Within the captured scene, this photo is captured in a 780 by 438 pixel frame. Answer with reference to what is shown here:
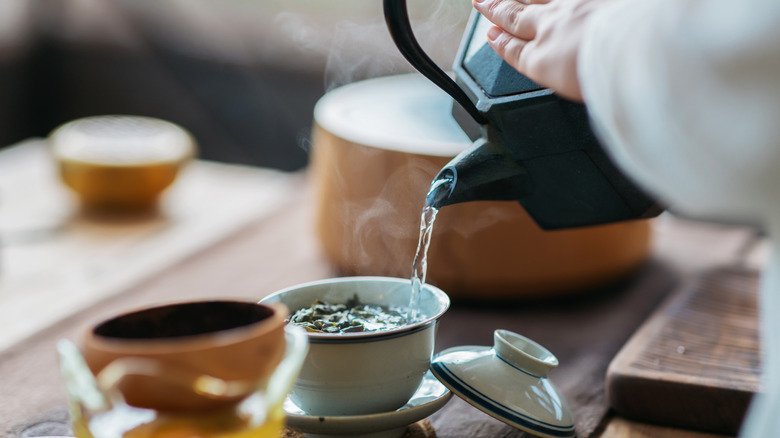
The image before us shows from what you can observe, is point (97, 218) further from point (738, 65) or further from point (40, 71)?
point (40, 71)

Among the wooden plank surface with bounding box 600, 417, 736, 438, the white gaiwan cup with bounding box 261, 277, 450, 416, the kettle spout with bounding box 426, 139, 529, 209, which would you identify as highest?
the kettle spout with bounding box 426, 139, 529, 209

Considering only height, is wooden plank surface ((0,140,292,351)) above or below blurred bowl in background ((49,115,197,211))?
below

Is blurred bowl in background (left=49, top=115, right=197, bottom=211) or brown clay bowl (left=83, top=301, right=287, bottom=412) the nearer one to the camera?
brown clay bowl (left=83, top=301, right=287, bottom=412)

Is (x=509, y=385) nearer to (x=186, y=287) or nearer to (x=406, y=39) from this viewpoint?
(x=406, y=39)

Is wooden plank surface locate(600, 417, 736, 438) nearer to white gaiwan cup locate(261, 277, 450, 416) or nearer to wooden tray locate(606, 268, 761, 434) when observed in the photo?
wooden tray locate(606, 268, 761, 434)

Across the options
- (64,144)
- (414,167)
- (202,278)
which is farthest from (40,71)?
(414,167)

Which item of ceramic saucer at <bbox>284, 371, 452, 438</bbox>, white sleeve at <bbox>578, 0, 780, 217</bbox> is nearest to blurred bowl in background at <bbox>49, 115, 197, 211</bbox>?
ceramic saucer at <bbox>284, 371, 452, 438</bbox>

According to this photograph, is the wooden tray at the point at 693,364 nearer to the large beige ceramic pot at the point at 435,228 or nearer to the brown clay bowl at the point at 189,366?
the large beige ceramic pot at the point at 435,228

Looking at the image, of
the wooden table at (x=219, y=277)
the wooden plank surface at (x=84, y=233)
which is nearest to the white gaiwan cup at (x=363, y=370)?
the wooden table at (x=219, y=277)

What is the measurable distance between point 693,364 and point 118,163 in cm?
109

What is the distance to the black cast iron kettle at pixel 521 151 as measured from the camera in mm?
732

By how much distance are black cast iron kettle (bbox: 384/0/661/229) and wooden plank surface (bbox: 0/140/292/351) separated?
0.67 m

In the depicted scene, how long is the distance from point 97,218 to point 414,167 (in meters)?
0.76

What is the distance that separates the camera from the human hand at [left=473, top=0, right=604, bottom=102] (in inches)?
24.5
